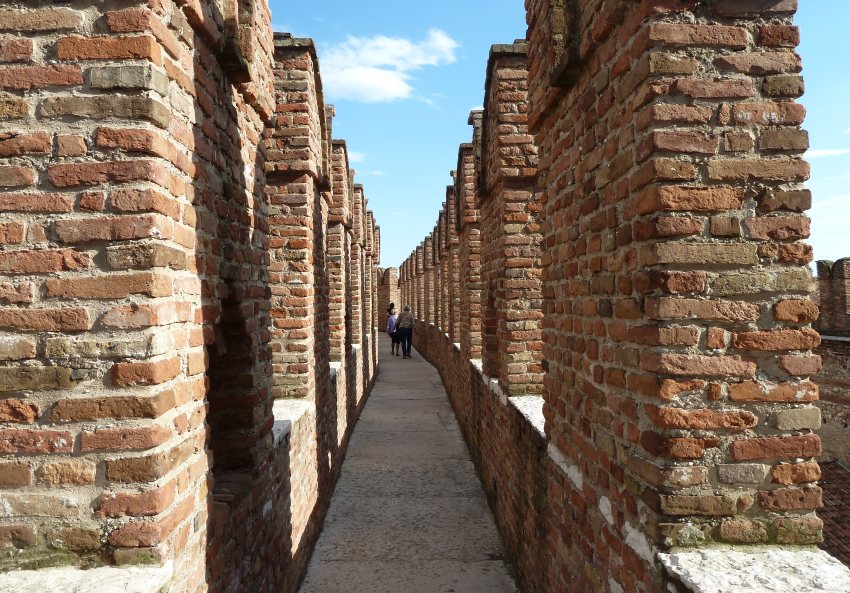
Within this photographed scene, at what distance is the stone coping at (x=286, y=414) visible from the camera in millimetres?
3707

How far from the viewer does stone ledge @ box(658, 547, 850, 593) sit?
1.58m

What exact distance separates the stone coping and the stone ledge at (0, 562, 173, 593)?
167cm

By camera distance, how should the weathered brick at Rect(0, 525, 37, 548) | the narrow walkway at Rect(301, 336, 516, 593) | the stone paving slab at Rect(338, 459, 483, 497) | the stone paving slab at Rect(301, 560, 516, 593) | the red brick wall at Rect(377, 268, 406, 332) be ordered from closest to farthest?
the weathered brick at Rect(0, 525, 37, 548), the stone paving slab at Rect(301, 560, 516, 593), the narrow walkway at Rect(301, 336, 516, 593), the stone paving slab at Rect(338, 459, 483, 497), the red brick wall at Rect(377, 268, 406, 332)

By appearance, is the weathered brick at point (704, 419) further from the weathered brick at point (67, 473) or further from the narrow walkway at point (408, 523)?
the narrow walkway at point (408, 523)

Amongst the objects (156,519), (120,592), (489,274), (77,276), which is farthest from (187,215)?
(489,274)

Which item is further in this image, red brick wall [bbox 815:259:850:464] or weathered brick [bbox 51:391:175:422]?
red brick wall [bbox 815:259:850:464]

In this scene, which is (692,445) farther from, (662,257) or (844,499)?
(844,499)

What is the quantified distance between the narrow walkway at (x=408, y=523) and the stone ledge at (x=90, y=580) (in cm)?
266

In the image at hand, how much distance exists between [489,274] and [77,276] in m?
4.38

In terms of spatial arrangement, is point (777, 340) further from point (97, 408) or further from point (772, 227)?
point (97, 408)

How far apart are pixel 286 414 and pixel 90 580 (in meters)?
2.49

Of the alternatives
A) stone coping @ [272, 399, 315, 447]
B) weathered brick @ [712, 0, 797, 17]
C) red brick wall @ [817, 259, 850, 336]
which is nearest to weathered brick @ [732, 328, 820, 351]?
weathered brick @ [712, 0, 797, 17]

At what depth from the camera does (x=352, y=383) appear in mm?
8766

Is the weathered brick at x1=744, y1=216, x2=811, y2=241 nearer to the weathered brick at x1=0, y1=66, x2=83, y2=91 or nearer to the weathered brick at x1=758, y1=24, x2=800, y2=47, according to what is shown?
the weathered brick at x1=758, y1=24, x2=800, y2=47
